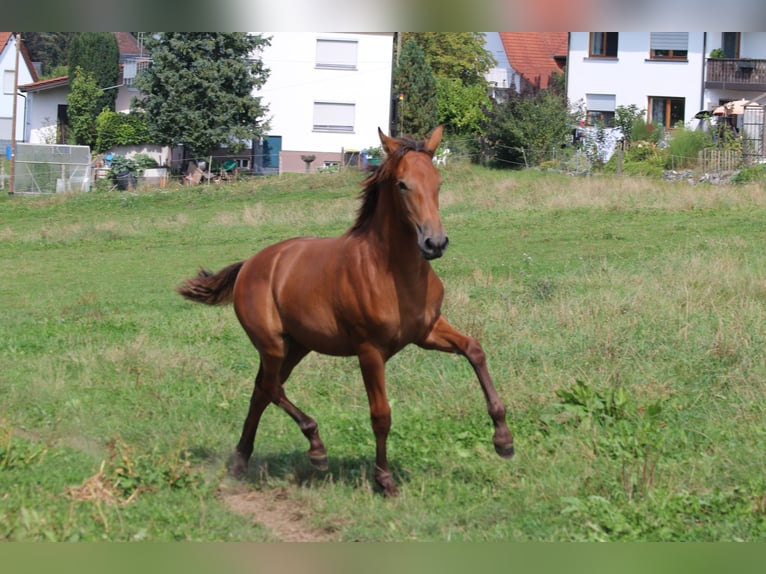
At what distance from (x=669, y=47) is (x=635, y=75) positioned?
1.76 m

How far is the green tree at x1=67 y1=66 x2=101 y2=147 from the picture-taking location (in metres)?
49.3

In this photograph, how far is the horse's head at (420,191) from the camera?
5.31 m

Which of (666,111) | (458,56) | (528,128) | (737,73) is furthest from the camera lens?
(458,56)

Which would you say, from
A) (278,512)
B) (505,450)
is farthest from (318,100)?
(505,450)

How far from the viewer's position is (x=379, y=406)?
19.9 feet

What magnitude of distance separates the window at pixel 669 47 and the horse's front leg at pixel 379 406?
37179mm

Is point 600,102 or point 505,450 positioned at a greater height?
point 600,102

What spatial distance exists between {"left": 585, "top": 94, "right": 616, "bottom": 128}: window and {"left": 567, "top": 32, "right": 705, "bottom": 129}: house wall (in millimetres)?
226

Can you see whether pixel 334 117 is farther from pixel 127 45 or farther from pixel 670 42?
pixel 127 45

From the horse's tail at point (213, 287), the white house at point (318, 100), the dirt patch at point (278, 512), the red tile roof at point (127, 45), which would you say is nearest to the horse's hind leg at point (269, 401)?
the dirt patch at point (278, 512)

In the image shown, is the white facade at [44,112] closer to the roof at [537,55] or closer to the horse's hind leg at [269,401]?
the roof at [537,55]

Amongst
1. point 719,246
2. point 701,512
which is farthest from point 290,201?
point 701,512

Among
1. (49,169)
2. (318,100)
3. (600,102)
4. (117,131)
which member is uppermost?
(600,102)

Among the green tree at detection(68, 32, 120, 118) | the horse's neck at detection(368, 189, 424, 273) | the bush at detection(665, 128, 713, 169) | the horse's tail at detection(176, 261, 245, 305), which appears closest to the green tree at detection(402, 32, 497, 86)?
the green tree at detection(68, 32, 120, 118)
